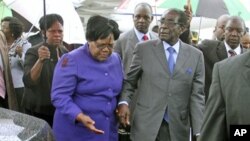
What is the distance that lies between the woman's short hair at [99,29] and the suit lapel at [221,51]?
1893 millimetres

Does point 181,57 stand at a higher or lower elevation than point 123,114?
→ higher

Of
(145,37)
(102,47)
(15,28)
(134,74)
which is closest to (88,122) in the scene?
(102,47)

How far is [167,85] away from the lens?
5.04m

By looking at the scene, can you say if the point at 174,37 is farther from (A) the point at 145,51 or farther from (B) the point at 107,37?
(B) the point at 107,37

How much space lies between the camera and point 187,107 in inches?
203

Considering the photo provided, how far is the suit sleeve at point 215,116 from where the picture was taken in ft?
9.11

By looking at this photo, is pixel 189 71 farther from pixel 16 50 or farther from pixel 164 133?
pixel 16 50

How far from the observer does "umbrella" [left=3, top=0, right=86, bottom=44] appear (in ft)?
24.0

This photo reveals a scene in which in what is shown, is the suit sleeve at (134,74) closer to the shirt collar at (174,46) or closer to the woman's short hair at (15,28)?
the shirt collar at (174,46)

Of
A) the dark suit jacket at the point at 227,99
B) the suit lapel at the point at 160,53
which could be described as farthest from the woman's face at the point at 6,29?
the dark suit jacket at the point at 227,99

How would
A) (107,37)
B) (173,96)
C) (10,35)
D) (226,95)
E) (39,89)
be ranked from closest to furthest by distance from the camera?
(226,95)
(107,37)
(173,96)
(39,89)
(10,35)

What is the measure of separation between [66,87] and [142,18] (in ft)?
8.11

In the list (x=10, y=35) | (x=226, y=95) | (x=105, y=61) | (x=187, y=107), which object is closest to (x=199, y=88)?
(x=187, y=107)

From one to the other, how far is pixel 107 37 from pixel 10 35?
306 centimetres
